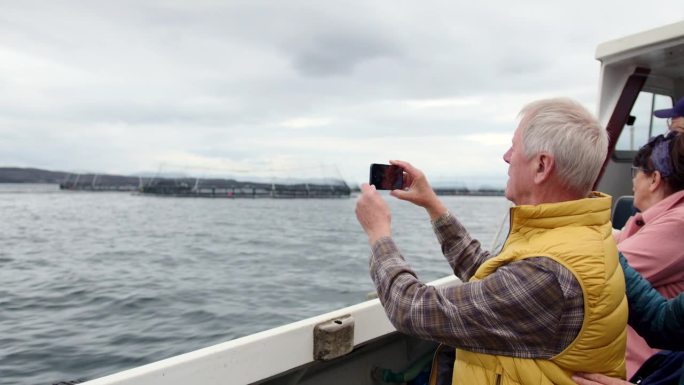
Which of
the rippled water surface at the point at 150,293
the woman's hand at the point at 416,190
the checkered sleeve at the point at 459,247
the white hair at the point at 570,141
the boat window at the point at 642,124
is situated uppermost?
the boat window at the point at 642,124

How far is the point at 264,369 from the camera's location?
2195mm

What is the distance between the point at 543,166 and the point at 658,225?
0.90 metres

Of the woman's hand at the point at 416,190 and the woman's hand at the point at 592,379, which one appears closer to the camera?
the woman's hand at the point at 592,379

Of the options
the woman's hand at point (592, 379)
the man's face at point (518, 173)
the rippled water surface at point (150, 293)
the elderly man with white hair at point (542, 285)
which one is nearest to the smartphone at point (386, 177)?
the elderly man with white hair at point (542, 285)

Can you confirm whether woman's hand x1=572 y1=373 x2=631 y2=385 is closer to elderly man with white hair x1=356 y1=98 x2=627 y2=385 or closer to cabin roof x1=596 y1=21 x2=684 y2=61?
elderly man with white hair x1=356 y1=98 x2=627 y2=385

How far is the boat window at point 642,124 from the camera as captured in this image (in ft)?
14.6

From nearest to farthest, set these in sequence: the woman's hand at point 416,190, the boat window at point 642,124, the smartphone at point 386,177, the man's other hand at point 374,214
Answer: the man's other hand at point 374,214
the smartphone at point 386,177
the woman's hand at point 416,190
the boat window at point 642,124

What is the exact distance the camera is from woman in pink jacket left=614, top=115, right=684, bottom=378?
1.89 meters

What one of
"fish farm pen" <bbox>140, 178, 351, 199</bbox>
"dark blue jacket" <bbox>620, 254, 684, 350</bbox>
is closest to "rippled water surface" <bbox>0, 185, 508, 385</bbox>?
"dark blue jacket" <bbox>620, 254, 684, 350</bbox>

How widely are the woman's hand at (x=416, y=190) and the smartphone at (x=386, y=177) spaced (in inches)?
0.8

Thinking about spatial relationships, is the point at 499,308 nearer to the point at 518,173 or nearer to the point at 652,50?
the point at 518,173

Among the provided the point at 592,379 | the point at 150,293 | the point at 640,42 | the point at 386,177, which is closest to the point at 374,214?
the point at 386,177

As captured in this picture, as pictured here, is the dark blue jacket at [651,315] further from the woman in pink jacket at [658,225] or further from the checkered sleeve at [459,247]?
the checkered sleeve at [459,247]

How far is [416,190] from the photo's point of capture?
6.13ft
